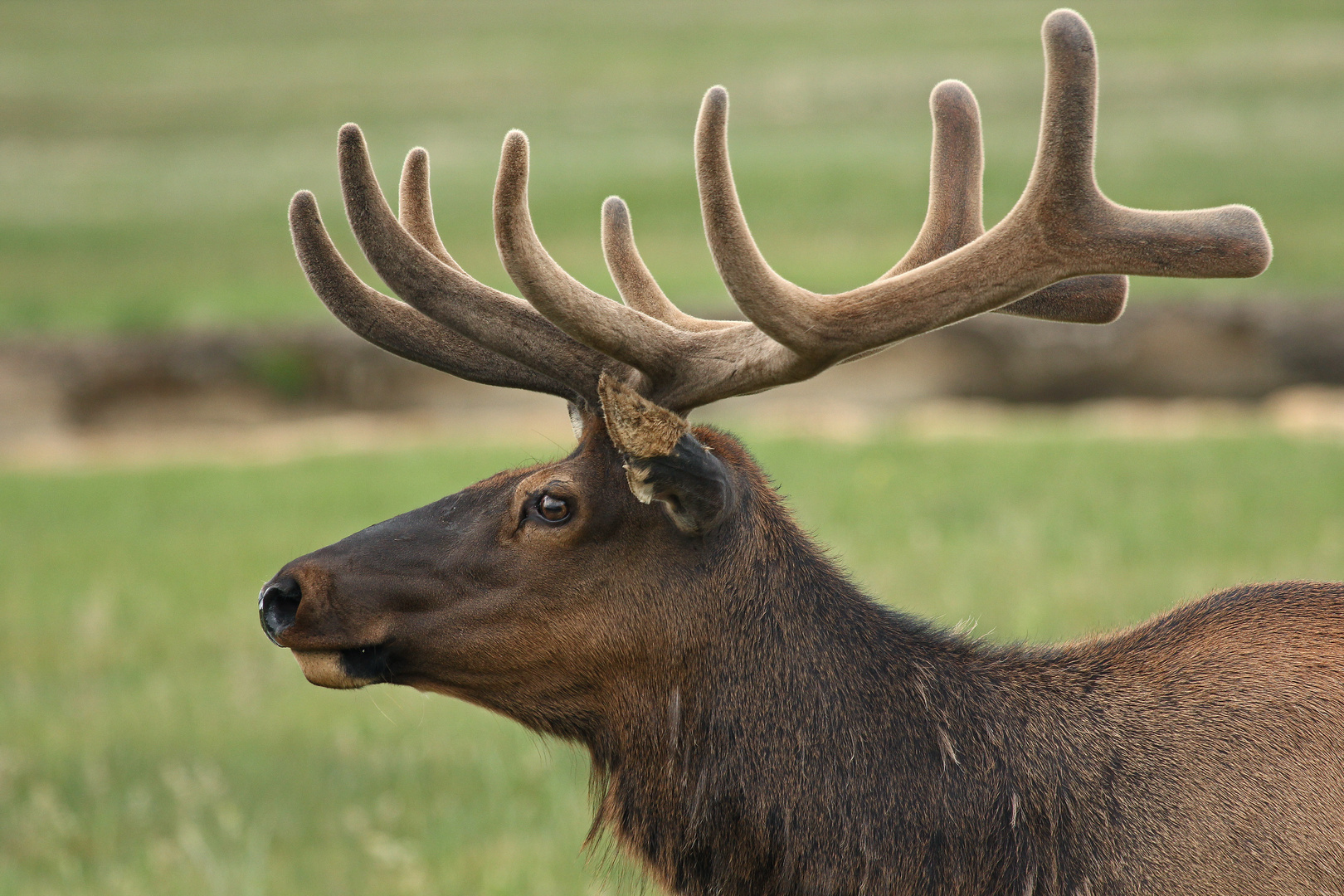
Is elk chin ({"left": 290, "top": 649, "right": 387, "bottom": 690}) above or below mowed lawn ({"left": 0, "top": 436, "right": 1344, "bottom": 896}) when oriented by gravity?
above

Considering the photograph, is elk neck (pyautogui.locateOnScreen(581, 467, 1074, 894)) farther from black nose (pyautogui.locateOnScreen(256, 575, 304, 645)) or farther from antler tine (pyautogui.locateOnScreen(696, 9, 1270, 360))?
black nose (pyautogui.locateOnScreen(256, 575, 304, 645))

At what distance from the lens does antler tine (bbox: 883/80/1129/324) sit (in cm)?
385

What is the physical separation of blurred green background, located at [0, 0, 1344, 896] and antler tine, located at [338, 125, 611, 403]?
1255mm

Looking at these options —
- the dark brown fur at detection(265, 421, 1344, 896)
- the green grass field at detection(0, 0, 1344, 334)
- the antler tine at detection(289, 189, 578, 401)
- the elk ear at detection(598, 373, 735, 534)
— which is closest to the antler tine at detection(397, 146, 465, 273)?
the antler tine at detection(289, 189, 578, 401)

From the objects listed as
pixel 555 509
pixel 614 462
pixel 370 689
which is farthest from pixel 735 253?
pixel 370 689

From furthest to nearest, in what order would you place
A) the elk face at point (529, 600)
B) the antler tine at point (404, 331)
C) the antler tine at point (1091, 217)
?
1. the antler tine at point (404, 331)
2. the elk face at point (529, 600)
3. the antler tine at point (1091, 217)

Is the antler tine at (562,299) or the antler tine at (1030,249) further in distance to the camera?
the antler tine at (562,299)

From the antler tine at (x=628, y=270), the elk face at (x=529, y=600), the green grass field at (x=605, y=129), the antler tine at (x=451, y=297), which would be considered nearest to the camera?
the elk face at (x=529, y=600)

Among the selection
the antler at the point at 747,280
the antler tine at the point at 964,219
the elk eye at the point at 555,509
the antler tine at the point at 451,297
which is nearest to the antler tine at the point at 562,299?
the antler at the point at 747,280

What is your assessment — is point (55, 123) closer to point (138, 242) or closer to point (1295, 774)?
point (138, 242)

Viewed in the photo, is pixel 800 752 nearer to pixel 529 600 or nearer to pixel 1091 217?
pixel 529 600

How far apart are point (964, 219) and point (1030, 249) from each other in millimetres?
753

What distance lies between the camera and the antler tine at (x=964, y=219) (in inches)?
151

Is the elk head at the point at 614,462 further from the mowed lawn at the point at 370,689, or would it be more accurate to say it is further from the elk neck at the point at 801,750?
the mowed lawn at the point at 370,689
